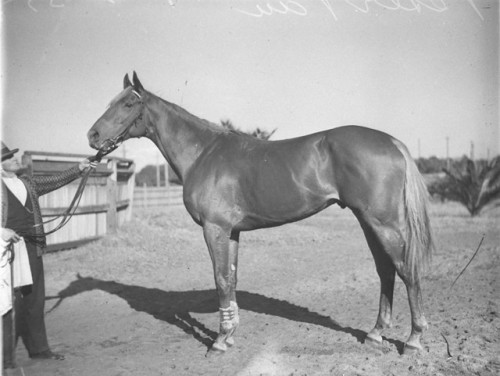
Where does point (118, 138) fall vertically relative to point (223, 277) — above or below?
above

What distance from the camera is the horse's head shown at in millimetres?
4473

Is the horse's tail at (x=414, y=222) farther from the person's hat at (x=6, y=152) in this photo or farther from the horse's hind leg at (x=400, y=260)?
the person's hat at (x=6, y=152)

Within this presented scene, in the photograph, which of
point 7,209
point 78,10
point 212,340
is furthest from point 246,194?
point 78,10

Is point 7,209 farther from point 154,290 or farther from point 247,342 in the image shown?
point 154,290

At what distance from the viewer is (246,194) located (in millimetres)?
4148

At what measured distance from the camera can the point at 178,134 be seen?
4.61 meters

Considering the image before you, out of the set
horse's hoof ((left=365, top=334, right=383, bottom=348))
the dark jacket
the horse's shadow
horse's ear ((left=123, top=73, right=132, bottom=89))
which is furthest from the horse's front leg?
horse's ear ((left=123, top=73, right=132, bottom=89))

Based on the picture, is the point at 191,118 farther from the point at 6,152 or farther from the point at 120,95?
the point at 6,152

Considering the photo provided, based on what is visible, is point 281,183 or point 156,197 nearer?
point 281,183

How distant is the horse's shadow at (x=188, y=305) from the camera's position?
15.7ft

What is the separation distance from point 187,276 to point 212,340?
3.09 m

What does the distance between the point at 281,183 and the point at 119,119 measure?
1.90 metres

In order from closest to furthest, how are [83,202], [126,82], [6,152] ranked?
[6,152] < [126,82] < [83,202]

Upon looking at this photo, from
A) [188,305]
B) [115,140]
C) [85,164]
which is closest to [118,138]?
[115,140]
